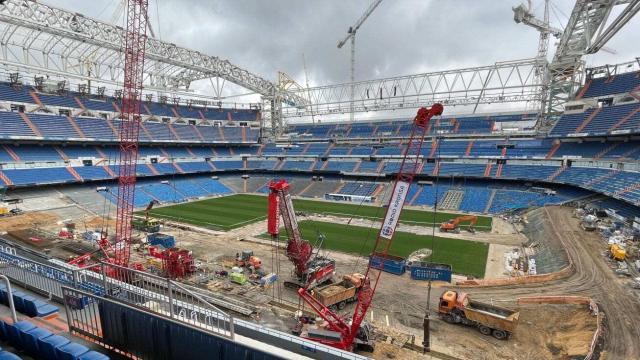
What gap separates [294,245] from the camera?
80.1 ft

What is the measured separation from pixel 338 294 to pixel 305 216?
88.9 ft

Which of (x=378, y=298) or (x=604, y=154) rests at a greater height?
(x=604, y=154)

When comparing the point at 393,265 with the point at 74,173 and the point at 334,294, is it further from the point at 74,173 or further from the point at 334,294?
the point at 74,173

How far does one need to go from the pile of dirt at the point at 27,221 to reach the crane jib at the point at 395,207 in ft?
136

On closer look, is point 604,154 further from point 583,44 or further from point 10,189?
point 10,189

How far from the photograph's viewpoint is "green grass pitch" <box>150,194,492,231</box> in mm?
44531

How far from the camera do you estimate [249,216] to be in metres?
48.5

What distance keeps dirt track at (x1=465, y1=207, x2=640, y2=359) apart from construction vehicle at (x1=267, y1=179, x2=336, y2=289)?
34.1 feet

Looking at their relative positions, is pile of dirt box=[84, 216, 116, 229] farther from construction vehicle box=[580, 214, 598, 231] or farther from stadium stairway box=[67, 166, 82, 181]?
construction vehicle box=[580, 214, 598, 231]

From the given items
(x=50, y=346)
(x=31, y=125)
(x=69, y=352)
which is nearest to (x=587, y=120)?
(x=69, y=352)

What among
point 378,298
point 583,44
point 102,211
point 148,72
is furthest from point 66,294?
point 583,44

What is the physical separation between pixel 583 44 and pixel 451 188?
28.3 metres

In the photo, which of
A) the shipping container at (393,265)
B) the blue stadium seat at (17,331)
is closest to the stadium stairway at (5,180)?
the blue stadium seat at (17,331)

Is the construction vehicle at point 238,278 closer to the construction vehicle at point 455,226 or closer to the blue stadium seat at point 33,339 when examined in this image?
the blue stadium seat at point 33,339
